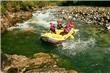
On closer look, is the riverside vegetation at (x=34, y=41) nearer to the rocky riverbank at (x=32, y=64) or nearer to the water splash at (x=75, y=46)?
the rocky riverbank at (x=32, y=64)

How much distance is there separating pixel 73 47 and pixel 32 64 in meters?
4.91

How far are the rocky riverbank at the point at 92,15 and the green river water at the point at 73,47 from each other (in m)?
1.16

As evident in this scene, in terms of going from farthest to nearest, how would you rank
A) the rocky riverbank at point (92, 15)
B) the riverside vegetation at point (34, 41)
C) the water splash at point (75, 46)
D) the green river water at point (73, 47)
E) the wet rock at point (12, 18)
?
the rocky riverbank at point (92, 15), the wet rock at point (12, 18), the water splash at point (75, 46), the green river water at point (73, 47), the riverside vegetation at point (34, 41)

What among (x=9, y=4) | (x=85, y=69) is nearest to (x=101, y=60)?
(x=85, y=69)

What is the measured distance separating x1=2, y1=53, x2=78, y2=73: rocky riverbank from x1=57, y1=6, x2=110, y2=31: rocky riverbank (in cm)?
968

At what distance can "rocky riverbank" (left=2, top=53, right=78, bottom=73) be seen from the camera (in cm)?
1506

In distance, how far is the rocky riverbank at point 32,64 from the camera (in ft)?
49.4

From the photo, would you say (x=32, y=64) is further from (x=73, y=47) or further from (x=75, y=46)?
(x=75, y=46)

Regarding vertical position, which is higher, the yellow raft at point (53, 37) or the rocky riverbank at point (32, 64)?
the yellow raft at point (53, 37)

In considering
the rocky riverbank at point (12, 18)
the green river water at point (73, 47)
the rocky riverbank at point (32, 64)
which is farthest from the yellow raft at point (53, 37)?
the rocky riverbank at point (12, 18)

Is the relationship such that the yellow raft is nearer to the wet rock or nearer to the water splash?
the water splash

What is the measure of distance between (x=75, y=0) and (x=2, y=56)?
23062mm

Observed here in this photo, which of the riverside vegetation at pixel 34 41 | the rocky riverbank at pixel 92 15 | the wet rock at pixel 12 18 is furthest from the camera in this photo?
the rocky riverbank at pixel 92 15

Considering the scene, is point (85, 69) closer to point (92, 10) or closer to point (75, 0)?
point (92, 10)
